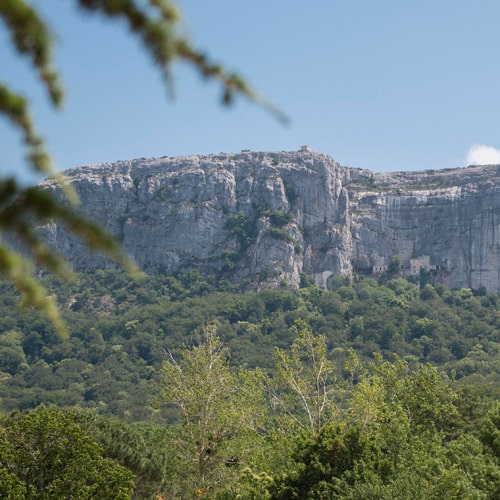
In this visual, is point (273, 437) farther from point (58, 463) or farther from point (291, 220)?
point (291, 220)

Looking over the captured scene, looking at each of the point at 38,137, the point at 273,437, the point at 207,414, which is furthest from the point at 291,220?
the point at 38,137

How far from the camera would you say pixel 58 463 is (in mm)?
21406

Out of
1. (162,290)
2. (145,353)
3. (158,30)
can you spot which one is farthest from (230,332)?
(158,30)

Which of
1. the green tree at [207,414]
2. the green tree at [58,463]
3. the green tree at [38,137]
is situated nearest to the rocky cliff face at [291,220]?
the green tree at [207,414]

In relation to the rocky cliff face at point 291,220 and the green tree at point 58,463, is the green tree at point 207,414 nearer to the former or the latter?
the green tree at point 58,463

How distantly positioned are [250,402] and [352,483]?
10.5 meters

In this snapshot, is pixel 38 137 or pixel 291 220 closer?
pixel 38 137

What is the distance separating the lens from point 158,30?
3.24m

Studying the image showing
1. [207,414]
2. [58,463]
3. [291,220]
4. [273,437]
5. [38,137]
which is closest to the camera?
[38,137]

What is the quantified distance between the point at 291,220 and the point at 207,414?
11769 centimetres

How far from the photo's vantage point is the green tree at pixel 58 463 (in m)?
21.0

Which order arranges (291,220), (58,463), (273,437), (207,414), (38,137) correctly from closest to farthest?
(38,137) < (58,463) < (273,437) < (207,414) < (291,220)

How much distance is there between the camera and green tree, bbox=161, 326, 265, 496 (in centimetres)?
2969

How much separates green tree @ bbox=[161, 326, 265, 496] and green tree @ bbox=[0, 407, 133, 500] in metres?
7.75
